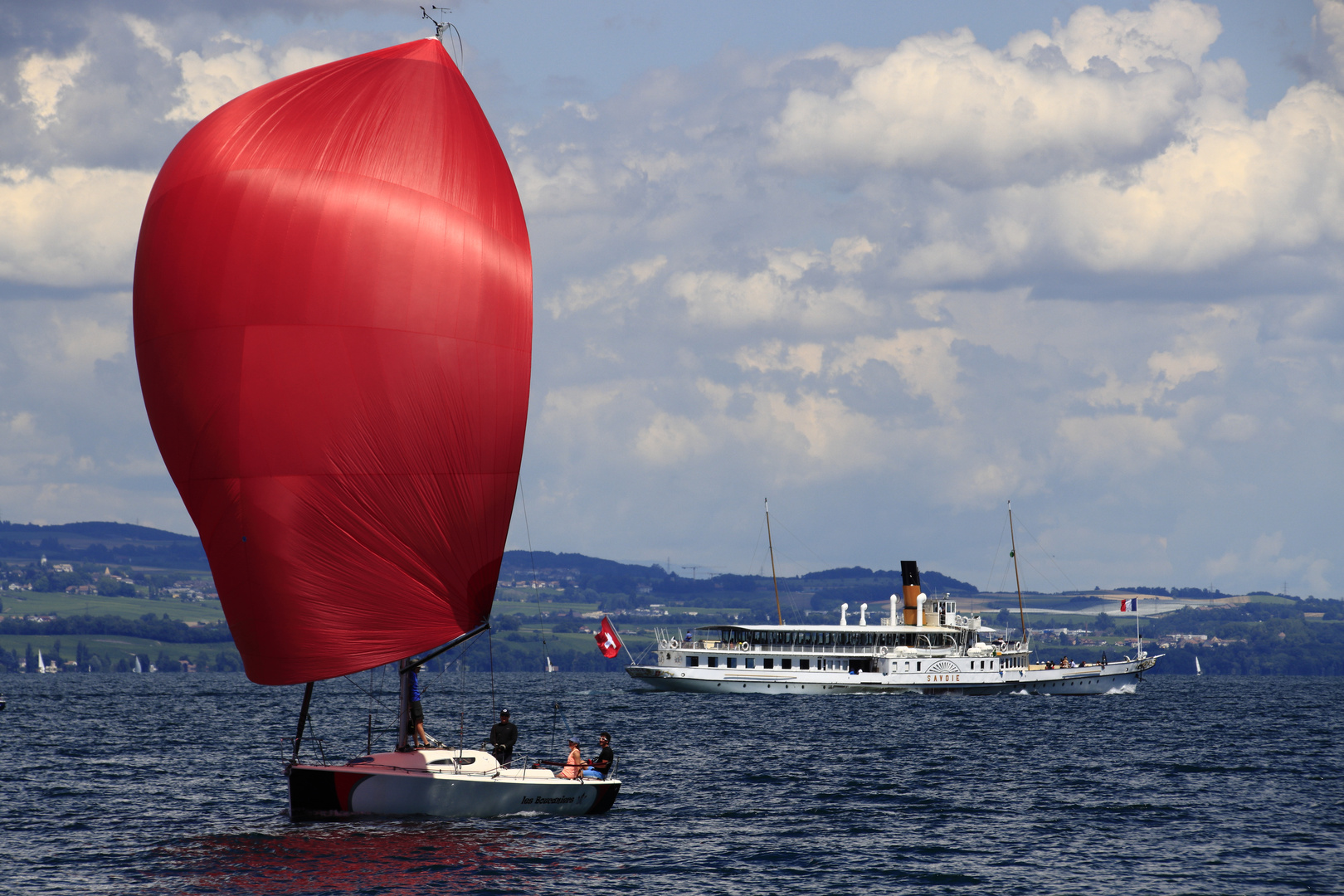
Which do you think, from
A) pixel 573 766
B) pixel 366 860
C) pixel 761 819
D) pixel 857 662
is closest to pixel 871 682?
pixel 857 662

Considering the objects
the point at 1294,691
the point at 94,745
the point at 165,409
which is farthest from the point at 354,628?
the point at 1294,691

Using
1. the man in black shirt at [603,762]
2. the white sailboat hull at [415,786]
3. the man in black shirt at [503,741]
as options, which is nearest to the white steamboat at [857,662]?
the man in black shirt at [603,762]

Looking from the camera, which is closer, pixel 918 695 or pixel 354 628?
pixel 354 628

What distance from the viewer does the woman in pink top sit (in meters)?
33.3

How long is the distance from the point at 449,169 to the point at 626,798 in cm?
1904

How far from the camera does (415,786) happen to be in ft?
101

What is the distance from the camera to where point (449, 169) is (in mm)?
30516

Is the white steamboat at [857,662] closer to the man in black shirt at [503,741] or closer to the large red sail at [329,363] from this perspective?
the man in black shirt at [503,741]

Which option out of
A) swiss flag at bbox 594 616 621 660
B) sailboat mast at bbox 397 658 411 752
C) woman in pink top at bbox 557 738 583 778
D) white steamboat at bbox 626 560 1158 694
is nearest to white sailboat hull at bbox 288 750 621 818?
sailboat mast at bbox 397 658 411 752

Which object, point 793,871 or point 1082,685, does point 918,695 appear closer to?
point 1082,685

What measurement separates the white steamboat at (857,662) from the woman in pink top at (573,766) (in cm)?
5522

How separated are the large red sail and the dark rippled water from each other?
4.85m

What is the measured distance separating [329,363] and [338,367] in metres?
0.21

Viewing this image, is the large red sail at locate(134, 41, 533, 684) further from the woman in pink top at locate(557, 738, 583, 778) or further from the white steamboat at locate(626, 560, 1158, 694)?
the white steamboat at locate(626, 560, 1158, 694)
